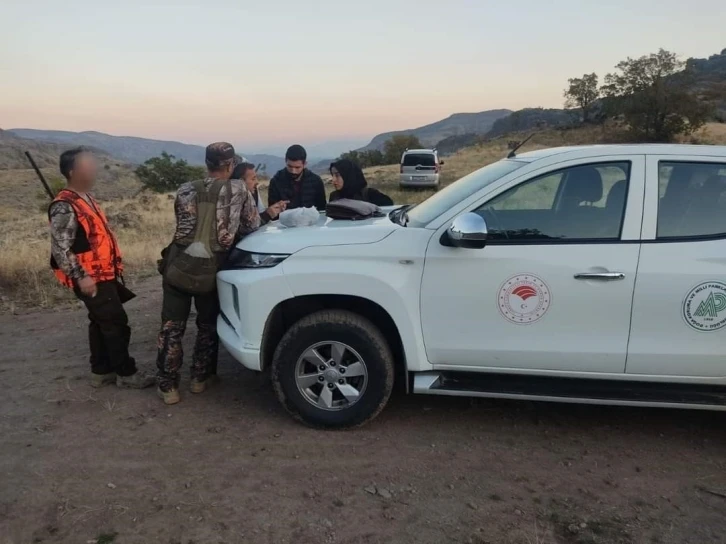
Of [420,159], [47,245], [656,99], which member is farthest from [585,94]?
[47,245]

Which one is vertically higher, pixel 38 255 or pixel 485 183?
pixel 485 183

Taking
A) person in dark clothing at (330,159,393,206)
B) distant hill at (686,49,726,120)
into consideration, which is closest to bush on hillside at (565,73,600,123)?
distant hill at (686,49,726,120)

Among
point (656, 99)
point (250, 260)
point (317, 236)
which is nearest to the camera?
point (317, 236)

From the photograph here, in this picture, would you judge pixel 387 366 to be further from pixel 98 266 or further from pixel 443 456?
pixel 98 266

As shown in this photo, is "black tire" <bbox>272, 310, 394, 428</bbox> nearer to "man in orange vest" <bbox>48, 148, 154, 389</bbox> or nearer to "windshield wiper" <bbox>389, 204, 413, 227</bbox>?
"windshield wiper" <bbox>389, 204, 413, 227</bbox>

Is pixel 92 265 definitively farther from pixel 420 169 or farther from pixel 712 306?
pixel 420 169

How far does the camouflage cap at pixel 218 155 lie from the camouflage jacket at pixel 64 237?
1.06m

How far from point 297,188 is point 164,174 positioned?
30.0 m

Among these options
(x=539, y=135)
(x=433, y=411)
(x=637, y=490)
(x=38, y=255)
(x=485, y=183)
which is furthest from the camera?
(x=539, y=135)

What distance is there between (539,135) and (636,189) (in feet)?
170

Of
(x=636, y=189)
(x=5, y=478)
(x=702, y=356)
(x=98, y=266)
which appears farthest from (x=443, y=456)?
(x=98, y=266)

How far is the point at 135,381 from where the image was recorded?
15.3 ft

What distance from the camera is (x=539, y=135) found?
52031 mm

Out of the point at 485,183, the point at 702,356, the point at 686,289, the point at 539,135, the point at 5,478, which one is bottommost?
the point at 5,478
